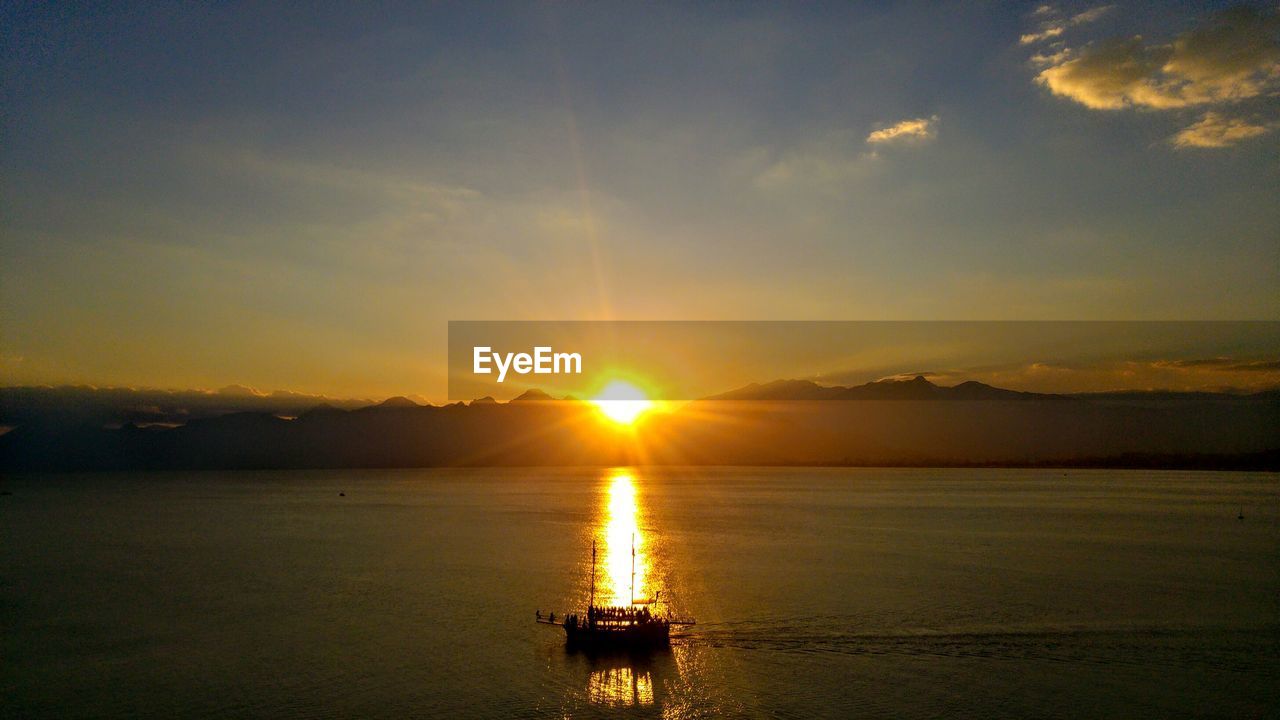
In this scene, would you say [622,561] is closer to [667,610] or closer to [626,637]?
[667,610]

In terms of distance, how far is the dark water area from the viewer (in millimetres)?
43500

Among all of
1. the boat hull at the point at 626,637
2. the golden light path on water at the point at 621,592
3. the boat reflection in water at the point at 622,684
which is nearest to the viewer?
the boat reflection in water at the point at 622,684

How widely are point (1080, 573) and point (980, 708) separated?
47787 mm

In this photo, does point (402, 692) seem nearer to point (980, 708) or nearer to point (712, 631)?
point (712, 631)

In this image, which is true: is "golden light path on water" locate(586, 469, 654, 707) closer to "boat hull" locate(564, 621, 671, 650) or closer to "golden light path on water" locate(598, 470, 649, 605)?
"golden light path on water" locate(598, 470, 649, 605)

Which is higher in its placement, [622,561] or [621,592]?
[621,592]

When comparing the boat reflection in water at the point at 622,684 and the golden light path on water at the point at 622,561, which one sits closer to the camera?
the boat reflection in water at the point at 622,684

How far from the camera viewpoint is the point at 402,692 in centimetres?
4478

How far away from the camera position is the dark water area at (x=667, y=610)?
4350 centimetres

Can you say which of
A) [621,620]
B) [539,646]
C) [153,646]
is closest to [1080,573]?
[621,620]

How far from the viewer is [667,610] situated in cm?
6325

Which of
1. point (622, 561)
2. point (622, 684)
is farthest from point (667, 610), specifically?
point (622, 561)

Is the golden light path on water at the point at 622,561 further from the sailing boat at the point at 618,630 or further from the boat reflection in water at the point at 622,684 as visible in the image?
the boat reflection in water at the point at 622,684

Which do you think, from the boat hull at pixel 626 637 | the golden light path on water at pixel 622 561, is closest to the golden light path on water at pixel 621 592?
the golden light path on water at pixel 622 561
